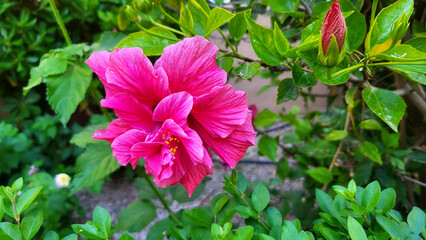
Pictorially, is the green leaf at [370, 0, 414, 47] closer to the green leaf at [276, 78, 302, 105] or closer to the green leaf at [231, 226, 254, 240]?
the green leaf at [276, 78, 302, 105]

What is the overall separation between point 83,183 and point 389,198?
0.80 meters

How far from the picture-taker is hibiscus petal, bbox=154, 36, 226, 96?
0.52 meters

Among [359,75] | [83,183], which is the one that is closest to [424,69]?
[359,75]

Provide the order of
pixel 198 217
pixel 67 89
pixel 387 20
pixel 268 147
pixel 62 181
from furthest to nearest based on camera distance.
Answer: pixel 62 181, pixel 268 147, pixel 67 89, pixel 198 217, pixel 387 20

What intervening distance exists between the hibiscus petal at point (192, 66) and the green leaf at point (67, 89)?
1.44 feet

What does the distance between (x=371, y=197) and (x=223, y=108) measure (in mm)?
286

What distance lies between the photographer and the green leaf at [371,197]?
0.56m

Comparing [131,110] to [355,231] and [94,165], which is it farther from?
[94,165]

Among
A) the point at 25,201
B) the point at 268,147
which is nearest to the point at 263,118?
the point at 268,147

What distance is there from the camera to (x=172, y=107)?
0.52 m

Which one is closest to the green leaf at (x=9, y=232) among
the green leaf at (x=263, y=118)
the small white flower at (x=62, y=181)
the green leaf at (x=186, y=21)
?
the green leaf at (x=186, y=21)

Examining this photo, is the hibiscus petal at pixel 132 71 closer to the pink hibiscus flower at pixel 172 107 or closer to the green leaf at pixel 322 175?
the pink hibiscus flower at pixel 172 107

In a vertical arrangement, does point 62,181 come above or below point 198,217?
below

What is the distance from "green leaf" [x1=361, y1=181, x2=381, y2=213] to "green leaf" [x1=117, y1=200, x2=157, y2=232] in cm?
71
